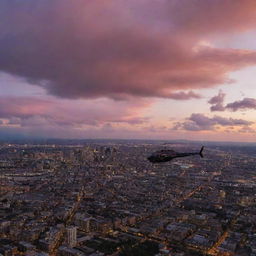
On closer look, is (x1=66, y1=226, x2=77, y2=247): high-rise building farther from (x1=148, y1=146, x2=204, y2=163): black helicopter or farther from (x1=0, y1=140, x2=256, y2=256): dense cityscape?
(x1=148, y1=146, x2=204, y2=163): black helicopter

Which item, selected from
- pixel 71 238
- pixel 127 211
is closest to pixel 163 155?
pixel 71 238

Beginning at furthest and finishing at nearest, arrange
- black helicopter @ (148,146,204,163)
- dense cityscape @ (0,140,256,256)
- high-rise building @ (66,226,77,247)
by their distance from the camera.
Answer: dense cityscape @ (0,140,256,256) → high-rise building @ (66,226,77,247) → black helicopter @ (148,146,204,163)

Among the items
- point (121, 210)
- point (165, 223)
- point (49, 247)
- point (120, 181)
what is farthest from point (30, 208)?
point (120, 181)

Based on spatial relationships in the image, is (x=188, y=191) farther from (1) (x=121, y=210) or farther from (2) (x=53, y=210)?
(2) (x=53, y=210)

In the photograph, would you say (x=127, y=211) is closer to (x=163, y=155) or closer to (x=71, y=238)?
(x=71, y=238)

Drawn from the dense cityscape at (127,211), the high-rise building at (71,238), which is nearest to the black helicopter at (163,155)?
the dense cityscape at (127,211)

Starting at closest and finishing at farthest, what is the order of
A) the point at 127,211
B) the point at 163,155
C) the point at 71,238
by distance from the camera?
the point at 163,155 → the point at 71,238 → the point at 127,211

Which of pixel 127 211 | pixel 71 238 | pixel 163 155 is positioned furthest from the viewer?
pixel 127 211

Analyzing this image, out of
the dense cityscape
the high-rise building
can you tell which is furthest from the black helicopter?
the high-rise building
